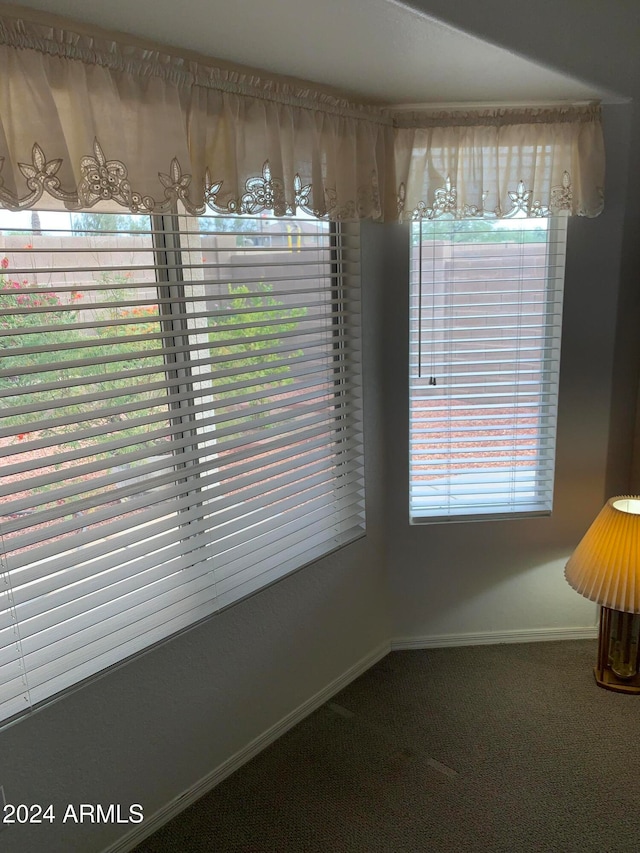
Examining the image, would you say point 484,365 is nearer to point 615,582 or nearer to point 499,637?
point 615,582

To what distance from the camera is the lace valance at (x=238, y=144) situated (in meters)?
1.41

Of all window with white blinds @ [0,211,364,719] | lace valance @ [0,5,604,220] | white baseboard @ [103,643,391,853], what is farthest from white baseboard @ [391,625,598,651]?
lace valance @ [0,5,604,220]

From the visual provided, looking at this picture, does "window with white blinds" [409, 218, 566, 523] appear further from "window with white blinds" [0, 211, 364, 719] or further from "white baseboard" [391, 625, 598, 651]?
"white baseboard" [391, 625, 598, 651]

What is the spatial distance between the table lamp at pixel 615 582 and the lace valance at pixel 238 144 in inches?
45.7

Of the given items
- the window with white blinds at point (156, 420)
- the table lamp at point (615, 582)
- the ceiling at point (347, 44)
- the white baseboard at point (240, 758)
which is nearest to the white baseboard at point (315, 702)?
the white baseboard at point (240, 758)

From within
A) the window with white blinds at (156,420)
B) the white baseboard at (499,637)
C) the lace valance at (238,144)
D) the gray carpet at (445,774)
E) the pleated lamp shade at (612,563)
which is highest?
the lace valance at (238,144)

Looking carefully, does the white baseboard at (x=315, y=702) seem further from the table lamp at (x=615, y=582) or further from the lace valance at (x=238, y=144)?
the lace valance at (x=238, y=144)

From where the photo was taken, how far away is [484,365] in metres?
2.58

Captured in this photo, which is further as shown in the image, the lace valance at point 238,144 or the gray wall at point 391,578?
the gray wall at point 391,578

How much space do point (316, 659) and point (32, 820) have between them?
1.11 metres

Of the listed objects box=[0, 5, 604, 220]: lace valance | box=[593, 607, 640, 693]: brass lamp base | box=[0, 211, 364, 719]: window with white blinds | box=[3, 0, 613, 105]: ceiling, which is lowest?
box=[593, 607, 640, 693]: brass lamp base

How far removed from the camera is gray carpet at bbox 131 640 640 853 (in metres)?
1.88

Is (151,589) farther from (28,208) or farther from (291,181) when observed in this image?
(291,181)

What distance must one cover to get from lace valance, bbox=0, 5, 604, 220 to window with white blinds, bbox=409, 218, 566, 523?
17 cm
